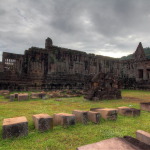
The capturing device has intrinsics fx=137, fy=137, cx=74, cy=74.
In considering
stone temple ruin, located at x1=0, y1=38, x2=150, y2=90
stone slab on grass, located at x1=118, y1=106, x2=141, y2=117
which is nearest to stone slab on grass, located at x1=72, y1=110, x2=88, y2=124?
stone slab on grass, located at x1=118, y1=106, x2=141, y2=117

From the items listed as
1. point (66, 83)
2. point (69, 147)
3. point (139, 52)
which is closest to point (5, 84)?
point (66, 83)

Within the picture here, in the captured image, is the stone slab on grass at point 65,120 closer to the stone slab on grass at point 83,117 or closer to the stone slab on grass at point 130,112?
the stone slab on grass at point 83,117

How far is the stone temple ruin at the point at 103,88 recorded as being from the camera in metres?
9.60

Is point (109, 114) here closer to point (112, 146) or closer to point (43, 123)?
point (43, 123)

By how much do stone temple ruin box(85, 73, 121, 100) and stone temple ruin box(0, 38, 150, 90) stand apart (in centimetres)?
840

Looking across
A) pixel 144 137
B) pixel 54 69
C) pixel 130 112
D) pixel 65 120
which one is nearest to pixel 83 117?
pixel 65 120

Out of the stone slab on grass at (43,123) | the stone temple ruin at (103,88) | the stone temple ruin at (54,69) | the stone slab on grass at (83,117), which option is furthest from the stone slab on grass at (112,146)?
the stone temple ruin at (54,69)

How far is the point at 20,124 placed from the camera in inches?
115

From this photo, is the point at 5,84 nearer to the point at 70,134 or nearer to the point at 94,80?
the point at 94,80

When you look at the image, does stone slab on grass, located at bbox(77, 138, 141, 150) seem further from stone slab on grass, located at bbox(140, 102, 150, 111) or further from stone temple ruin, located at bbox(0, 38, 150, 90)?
stone temple ruin, located at bbox(0, 38, 150, 90)

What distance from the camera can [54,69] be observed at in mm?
18828

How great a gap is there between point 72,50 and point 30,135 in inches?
745

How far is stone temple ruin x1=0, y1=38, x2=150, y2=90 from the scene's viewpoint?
15.2 meters

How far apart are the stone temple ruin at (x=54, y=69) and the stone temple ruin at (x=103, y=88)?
8.40 metres
